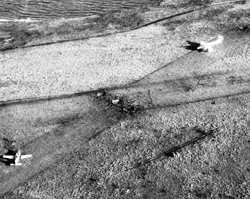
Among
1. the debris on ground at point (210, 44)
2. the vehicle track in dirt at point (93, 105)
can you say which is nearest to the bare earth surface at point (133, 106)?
the vehicle track in dirt at point (93, 105)

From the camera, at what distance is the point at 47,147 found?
661cm

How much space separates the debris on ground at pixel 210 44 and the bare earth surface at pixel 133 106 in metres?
0.15

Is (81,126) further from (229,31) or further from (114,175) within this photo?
(229,31)

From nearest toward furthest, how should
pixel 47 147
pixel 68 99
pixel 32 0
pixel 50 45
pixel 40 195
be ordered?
pixel 40 195
pixel 47 147
pixel 68 99
pixel 50 45
pixel 32 0

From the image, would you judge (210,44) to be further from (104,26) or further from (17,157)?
(17,157)

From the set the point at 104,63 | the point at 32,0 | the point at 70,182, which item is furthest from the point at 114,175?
the point at 32,0

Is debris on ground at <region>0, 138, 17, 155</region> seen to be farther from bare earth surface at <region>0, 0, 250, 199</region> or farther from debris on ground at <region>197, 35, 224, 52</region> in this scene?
debris on ground at <region>197, 35, 224, 52</region>

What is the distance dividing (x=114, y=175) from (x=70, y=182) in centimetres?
63

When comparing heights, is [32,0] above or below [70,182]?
above

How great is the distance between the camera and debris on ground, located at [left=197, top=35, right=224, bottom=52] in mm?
8586

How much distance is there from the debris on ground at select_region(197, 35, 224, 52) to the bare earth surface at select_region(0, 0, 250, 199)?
0.15 m

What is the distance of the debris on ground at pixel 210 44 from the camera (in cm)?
859

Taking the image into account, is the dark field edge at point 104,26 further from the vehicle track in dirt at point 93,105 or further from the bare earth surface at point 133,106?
the vehicle track in dirt at point 93,105

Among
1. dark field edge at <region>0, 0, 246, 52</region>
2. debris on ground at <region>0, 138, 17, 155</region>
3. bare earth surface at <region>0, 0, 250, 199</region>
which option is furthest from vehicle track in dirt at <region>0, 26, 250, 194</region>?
dark field edge at <region>0, 0, 246, 52</region>
